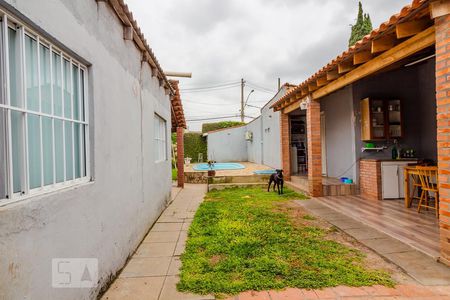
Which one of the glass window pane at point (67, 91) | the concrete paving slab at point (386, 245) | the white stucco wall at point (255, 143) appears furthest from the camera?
the white stucco wall at point (255, 143)

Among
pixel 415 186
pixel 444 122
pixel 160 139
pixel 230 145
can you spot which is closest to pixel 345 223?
pixel 415 186

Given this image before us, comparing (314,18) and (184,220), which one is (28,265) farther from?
(314,18)

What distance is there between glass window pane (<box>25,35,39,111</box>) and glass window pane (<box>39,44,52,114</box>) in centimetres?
9

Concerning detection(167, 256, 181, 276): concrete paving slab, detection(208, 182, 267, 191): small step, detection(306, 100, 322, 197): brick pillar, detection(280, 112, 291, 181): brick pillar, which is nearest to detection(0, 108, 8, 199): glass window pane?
detection(167, 256, 181, 276): concrete paving slab

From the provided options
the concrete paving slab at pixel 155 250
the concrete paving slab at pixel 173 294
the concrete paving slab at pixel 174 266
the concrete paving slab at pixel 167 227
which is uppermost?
the concrete paving slab at pixel 173 294

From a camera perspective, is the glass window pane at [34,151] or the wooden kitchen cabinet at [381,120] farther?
the wooden kitchen cabinet at [381,120]

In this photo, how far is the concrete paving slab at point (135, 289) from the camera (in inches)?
121

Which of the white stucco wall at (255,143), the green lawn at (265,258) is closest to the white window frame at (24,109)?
the green lawn at (265,258)

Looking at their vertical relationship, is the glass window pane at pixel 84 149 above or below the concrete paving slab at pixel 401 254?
above

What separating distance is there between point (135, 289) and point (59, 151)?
1991 millimetres

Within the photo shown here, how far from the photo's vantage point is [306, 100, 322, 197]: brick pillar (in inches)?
334

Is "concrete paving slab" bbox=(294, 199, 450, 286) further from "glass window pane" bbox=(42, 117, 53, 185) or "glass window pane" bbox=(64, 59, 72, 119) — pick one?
"glass window pane" bbox=(64, 59, 72, 119)

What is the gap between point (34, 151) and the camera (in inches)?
83.4

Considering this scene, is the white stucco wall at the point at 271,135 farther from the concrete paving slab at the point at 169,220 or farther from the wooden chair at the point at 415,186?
the concrete paving slab at the point at 169,220
